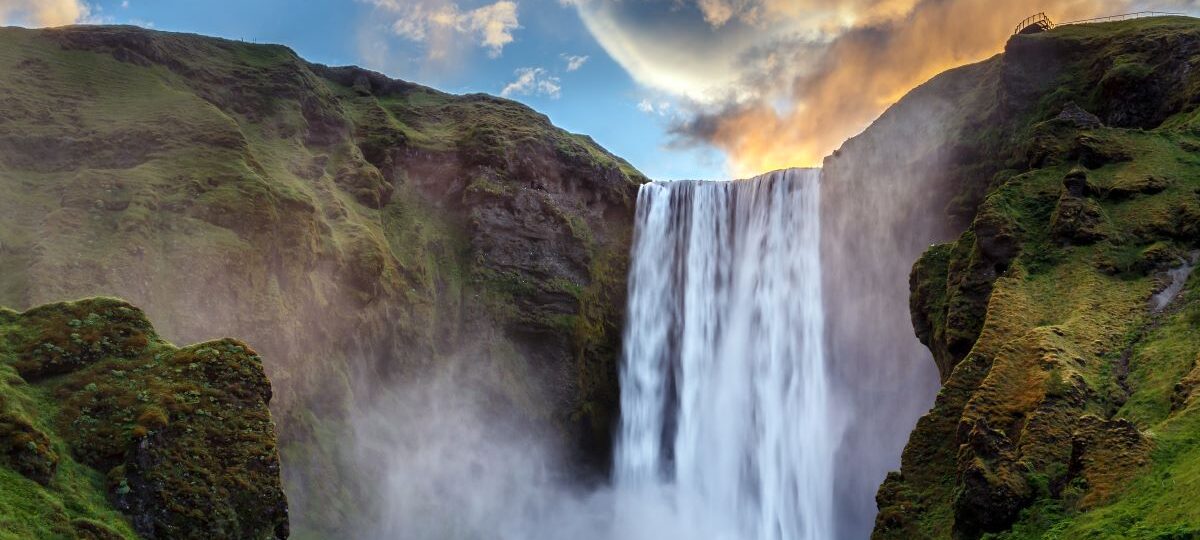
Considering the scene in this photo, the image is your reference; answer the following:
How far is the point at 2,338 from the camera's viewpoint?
15.2 meters

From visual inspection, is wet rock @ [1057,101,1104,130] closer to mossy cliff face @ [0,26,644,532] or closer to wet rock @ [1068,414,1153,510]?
wet rock @ [1068,414,1153,510]

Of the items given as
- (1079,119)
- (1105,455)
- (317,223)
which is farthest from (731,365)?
(1105,455)

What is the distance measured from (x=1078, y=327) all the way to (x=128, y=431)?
1853 cm

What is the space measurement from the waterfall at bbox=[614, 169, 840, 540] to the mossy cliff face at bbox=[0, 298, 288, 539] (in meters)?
24.9

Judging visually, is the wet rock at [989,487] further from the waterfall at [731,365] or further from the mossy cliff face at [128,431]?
the waterfall at [731,365]

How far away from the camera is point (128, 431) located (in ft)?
47.1

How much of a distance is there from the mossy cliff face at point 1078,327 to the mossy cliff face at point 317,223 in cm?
2177

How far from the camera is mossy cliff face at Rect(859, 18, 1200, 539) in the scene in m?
12.2

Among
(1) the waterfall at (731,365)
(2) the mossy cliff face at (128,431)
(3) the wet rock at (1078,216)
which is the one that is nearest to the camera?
(2) the mossy cliff face at (128,431)

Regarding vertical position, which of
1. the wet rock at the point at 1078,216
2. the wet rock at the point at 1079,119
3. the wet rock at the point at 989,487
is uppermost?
the wet rock at the point at 1079,119

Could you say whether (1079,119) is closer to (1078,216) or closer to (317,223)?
(1078,216)

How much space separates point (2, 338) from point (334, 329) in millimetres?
18321

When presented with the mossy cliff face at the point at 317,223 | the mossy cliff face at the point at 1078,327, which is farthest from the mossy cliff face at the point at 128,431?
the mossy cliff face at the point at 1078,327

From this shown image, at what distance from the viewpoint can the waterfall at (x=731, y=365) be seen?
36.0m
